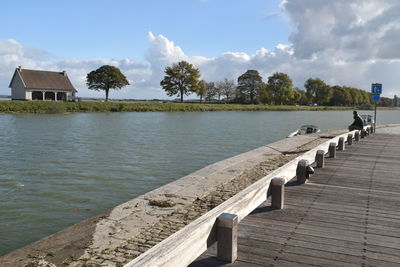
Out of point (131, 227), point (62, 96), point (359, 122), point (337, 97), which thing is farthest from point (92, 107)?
point (337, 97)

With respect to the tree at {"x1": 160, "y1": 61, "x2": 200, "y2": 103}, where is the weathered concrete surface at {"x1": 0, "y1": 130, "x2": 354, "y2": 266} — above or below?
below

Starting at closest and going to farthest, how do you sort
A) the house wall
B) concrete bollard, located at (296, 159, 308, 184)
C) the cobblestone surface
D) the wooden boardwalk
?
the wooden boardwalk
the cobblestone surface
concrete bollard, located at (296, 159, 308, 184)
the house wall

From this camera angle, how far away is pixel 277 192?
5.74 m

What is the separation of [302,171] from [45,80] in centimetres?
7233

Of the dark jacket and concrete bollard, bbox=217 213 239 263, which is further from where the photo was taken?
the dark jacket

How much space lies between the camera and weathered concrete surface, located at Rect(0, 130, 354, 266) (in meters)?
5.35

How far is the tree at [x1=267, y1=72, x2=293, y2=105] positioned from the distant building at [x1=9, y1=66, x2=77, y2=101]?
189 ft

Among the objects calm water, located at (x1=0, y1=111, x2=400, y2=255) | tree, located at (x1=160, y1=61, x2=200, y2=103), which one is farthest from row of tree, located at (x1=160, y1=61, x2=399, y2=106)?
calm water, located at (x1=0, y1=111, x2=400, y2=255)

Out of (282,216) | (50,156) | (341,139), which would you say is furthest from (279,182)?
(50,156)

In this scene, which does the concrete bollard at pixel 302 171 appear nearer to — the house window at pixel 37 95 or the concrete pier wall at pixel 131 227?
the concrete pier wall at pixel 131 227

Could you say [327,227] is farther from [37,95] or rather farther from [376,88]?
[37,95]

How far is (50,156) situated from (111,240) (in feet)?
41.6

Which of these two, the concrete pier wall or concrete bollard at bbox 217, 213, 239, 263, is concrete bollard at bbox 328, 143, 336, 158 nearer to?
the concrete pier wall

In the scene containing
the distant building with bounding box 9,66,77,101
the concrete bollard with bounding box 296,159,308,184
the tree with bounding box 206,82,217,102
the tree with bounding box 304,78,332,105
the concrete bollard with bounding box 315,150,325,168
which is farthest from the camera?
the tree with bounding box 304,78,332,105
